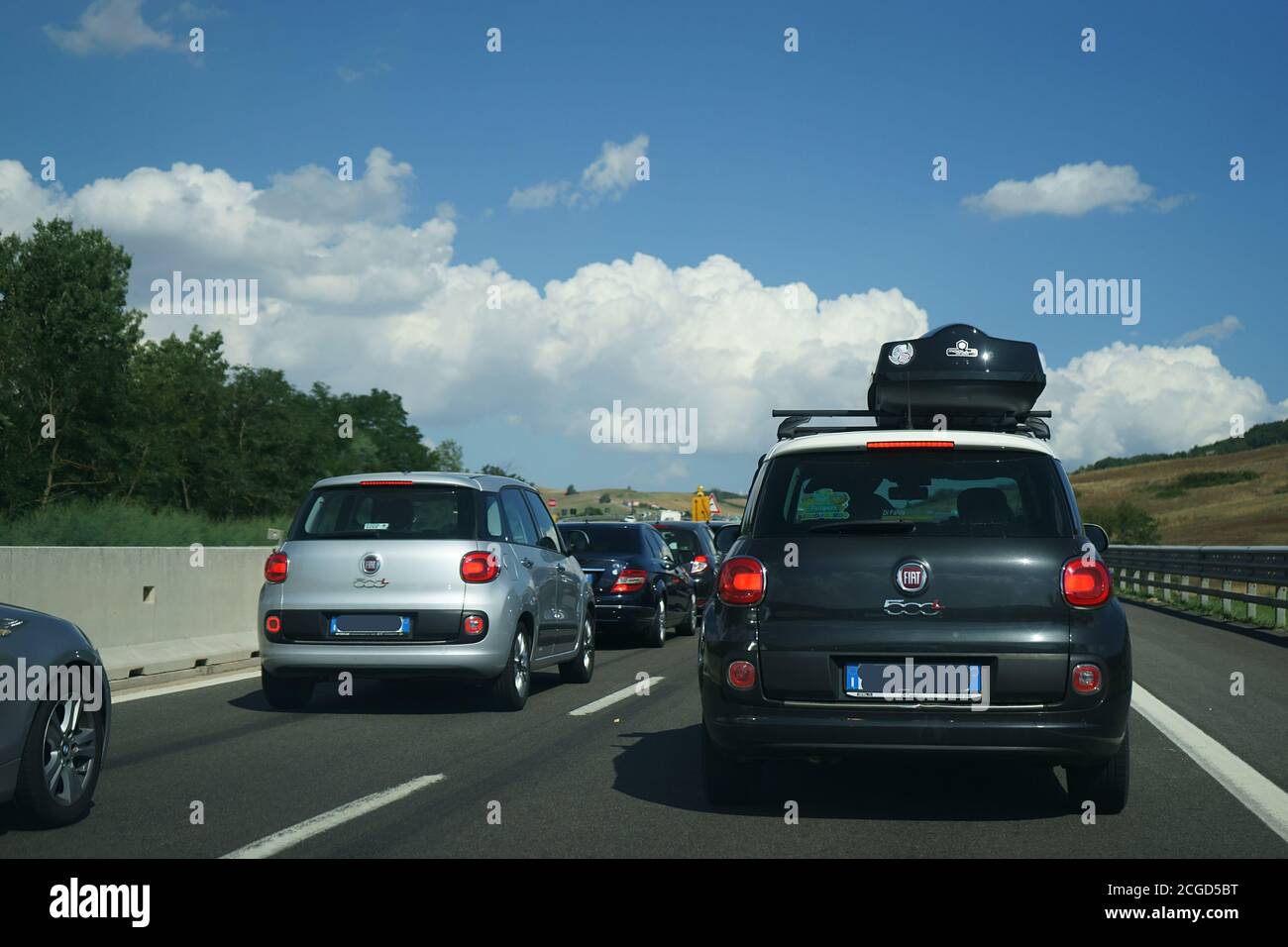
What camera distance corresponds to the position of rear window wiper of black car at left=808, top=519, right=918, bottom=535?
645cm

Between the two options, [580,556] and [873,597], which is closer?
[873,597]

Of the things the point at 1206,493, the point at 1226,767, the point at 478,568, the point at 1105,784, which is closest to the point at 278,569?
the point at 478,568

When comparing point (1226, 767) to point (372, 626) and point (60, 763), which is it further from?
point (60, 763)

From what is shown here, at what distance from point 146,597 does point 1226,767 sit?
9.91 meters

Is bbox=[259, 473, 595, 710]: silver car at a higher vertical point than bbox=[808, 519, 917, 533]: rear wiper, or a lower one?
lower

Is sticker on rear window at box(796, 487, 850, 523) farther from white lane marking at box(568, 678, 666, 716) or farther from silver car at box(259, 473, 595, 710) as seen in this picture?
white lane marking at box(568, 678, 666, 716)

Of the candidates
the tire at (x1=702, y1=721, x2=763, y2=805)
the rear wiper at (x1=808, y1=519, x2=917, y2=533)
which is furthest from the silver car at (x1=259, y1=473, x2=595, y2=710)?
the rear wiper at (x1=808, y1=519, x2=917, y2=533)

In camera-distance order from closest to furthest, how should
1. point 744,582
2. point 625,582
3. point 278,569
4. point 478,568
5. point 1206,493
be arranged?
point 744,582, point 478,568, point 278,569, point 625,582, point 1206,493

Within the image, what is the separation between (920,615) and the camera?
6.34 m

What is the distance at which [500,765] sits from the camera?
8.34m

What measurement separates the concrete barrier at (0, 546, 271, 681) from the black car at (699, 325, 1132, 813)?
742 centimetres
